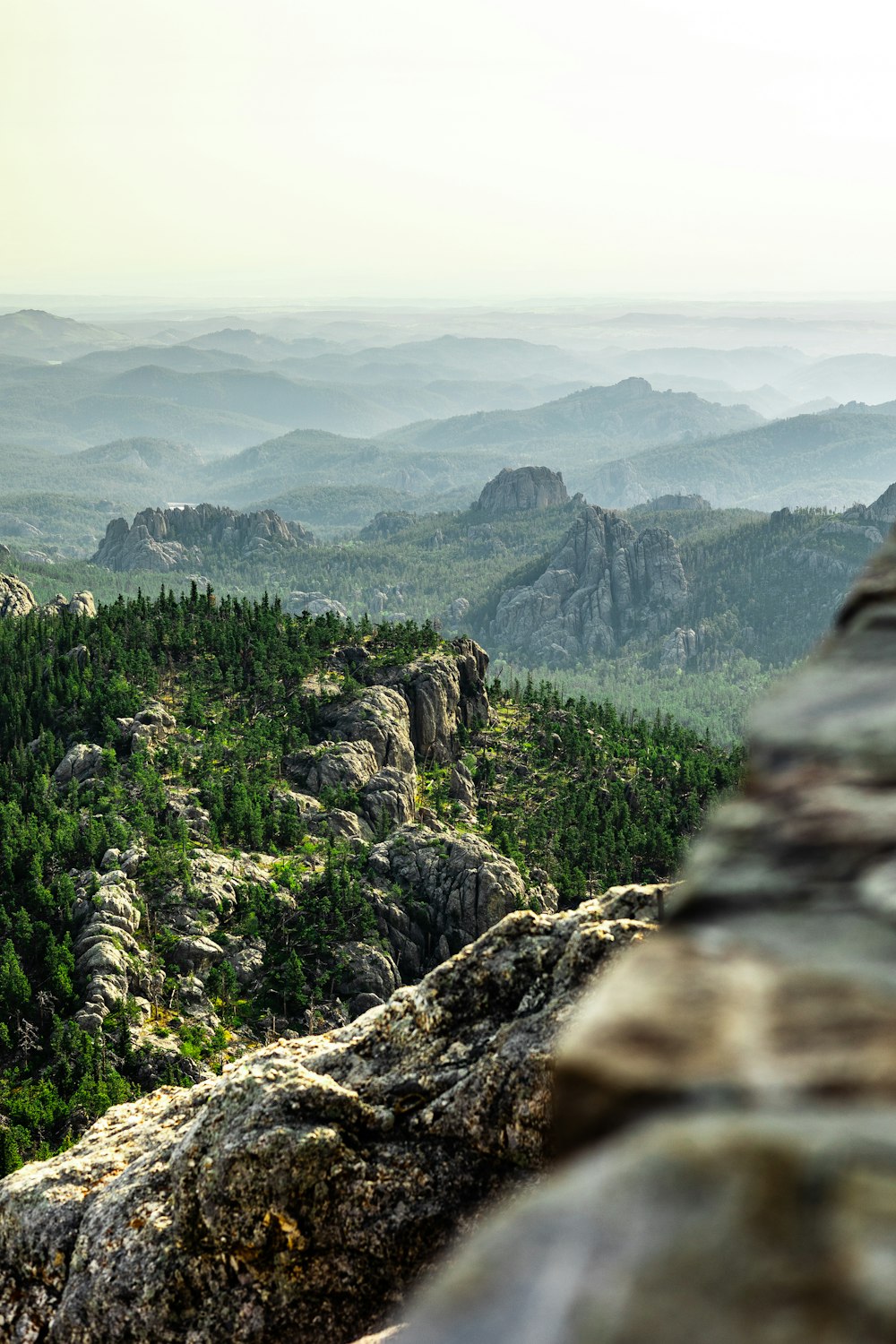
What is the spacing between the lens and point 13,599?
557 ft

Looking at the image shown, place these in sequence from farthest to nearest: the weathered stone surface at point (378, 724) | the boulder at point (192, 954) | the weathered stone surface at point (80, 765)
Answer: the weathered stone surface at point (378, 724) < the weathered stone surface at point (80, 765) < the boulder at point (192, 954)

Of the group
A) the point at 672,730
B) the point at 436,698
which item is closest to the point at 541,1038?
the point at 436,698

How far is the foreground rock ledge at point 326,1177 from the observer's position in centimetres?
1179

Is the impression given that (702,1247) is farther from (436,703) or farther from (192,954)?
(436,703)

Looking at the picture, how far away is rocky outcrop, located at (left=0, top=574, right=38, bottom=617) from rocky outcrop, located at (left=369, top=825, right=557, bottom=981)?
109 metres

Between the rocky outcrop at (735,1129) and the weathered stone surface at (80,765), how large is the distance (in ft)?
275

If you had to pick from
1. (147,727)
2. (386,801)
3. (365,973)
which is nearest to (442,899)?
(365,973)

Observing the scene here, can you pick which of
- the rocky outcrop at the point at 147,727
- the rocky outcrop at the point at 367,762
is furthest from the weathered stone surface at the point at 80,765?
the rocky outcrop at the point at 367,762

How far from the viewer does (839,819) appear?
2.69 m

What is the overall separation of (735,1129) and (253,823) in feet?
260

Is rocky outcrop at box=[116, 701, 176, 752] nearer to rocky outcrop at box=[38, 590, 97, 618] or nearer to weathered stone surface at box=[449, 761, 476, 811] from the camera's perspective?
weathered stone surface at box=[449, 761, 476, 811]

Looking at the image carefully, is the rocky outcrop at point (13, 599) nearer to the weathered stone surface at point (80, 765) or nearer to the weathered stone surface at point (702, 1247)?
the weathered stone surface at point (80, 765)

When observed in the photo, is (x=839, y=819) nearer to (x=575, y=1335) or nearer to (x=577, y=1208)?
(x=577, y=1208)

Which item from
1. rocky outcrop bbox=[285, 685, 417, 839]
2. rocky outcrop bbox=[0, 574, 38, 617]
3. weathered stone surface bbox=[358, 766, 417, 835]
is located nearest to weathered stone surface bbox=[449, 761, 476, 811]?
rocky outcrop bbox=[285, 685, 417, 839]
